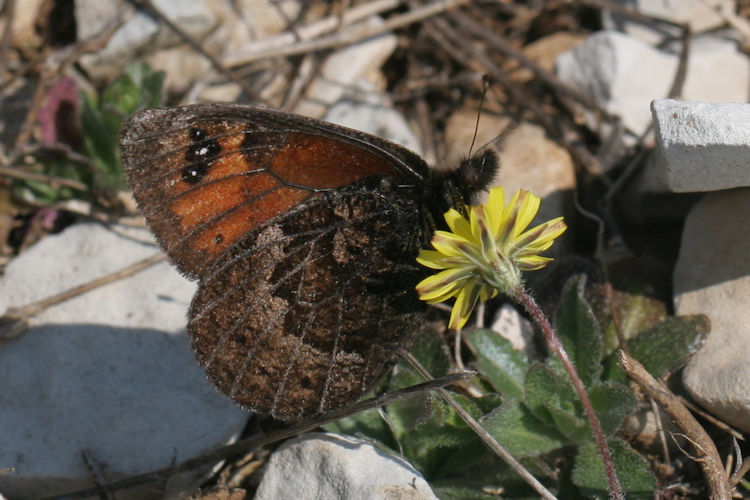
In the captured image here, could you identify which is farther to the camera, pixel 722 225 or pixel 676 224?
pixel 676 224

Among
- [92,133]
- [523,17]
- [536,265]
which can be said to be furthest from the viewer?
[523,17]

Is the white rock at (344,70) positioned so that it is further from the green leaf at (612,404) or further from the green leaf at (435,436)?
the green leaf at (612,404)

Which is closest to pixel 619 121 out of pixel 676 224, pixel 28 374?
pixel 676 224

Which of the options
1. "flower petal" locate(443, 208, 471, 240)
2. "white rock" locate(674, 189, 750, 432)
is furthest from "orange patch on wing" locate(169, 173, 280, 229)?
"white rock" locate(674, 189, 750, 432)

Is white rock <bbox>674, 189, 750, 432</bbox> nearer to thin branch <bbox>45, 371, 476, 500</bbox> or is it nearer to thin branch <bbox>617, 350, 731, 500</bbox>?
thin branch <bbox>617, 350, 731, 500</bbox>

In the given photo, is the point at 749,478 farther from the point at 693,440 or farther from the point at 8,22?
the point at 8,22

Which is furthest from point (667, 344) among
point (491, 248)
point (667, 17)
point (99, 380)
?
point (667, 17)

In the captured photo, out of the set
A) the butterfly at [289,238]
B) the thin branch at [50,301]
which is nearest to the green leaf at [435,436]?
the butterfly at [289,238]
